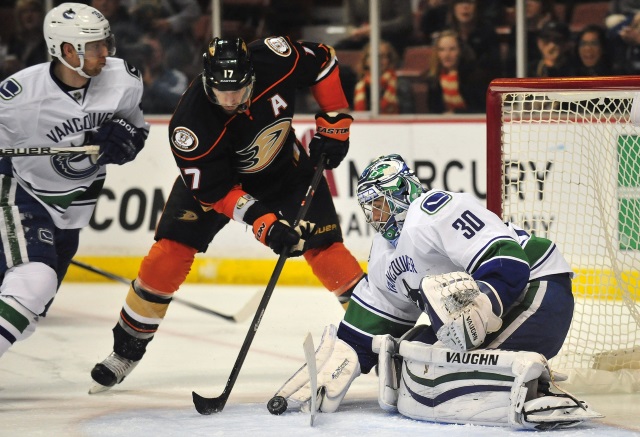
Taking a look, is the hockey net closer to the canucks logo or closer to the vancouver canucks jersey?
the vancouver canucks jersey

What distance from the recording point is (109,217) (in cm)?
629

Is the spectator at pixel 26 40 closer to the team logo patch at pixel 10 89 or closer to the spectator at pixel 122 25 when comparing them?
the spectator at pixel 122 25

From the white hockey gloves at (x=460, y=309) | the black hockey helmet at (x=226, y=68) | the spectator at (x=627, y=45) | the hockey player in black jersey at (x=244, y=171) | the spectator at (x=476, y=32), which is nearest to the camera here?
the white hockey gloves at (x=460, y=309)

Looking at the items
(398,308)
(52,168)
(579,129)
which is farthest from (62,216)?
(579,129)

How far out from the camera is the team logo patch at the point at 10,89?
387cm

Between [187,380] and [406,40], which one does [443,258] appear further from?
[406,40]

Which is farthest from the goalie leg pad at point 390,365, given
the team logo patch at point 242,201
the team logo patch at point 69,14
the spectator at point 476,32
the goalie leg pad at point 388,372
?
the spectator at point 476,32

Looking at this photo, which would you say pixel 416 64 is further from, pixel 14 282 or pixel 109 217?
pixel 14 282

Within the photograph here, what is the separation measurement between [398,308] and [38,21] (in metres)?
3.80

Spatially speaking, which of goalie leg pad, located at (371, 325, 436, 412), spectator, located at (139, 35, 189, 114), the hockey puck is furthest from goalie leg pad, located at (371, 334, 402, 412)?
spectator, located at (139, 35, 189, 114)

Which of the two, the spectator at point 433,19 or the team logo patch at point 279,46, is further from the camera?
the spectator at point 433,19

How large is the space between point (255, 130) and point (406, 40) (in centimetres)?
249

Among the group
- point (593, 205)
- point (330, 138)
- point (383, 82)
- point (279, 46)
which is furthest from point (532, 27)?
point (279, 46)

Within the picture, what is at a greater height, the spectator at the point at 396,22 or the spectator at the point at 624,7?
the spectator at the point at 624,7
